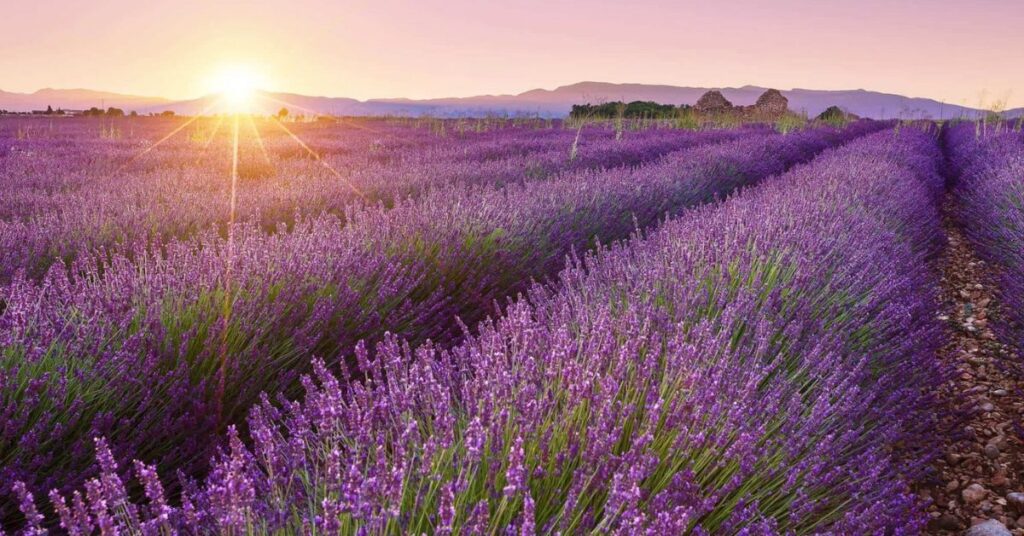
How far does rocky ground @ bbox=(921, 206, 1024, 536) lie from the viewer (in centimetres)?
242

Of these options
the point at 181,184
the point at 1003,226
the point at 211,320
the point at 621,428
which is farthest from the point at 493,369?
the point at 1003,226

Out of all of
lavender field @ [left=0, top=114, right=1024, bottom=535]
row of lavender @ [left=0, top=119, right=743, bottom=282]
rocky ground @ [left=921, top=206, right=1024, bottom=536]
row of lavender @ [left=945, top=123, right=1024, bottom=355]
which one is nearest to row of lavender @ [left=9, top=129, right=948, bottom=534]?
lavender field @ [left=0, top=114, right=1024, bottom=535]

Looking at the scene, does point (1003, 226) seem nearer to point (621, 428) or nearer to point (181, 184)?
point (621, 428)

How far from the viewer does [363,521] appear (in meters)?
1.16

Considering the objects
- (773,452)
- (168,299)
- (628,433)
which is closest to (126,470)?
(168,299)

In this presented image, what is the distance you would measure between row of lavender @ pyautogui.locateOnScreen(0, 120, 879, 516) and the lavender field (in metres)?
0.02

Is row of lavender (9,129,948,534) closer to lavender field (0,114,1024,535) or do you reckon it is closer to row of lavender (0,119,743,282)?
lavender field (0,114,1024,535)

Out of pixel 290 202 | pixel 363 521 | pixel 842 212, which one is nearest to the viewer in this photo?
pixel 363 521

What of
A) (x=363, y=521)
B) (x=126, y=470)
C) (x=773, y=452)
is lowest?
(x=126, y=470)

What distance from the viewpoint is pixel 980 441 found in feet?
9.77

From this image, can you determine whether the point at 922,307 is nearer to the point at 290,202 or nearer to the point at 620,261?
the point at 620,261

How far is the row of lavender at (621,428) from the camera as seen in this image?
119cm

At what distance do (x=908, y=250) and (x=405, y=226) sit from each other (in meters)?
3.15

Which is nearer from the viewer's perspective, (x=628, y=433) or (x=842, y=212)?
(x=628, y=433)
